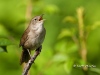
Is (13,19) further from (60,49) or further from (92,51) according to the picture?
(60,49)

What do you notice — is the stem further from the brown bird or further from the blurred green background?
the brown bird

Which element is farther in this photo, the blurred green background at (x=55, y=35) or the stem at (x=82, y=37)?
the blurred green background at (x=55, y=35)

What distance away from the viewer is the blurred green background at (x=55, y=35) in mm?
5396

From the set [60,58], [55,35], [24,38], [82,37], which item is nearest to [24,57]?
[24,38]

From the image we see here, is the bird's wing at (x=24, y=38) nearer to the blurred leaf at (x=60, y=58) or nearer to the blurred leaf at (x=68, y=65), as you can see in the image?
the blurred leaf at (x=60, y=58)

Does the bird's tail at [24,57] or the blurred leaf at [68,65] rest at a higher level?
the bird's tail at [24,57]

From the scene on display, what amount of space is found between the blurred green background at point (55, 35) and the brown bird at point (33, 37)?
141 mm

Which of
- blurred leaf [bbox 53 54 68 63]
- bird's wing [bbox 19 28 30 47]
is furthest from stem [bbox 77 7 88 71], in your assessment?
bird's wing [bbox 19 28 30 47]

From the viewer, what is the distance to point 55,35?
27.7 feet

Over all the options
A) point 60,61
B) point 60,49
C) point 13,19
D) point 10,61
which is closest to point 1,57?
point 10,61

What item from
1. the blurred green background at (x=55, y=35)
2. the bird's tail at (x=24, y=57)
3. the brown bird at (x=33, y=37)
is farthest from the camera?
the blurred green background at (x=55, y=35)

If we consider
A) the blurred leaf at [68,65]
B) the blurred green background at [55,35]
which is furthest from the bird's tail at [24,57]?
the blurred leaf at [68,65]

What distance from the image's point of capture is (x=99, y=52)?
7984 millimetres

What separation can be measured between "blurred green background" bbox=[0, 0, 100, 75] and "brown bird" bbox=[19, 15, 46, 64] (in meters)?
0.14
